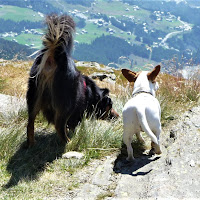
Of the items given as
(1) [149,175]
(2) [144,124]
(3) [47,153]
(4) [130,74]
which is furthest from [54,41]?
(1) [149,175]

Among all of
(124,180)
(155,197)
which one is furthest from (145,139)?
(155,197)

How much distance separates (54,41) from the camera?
3574mm

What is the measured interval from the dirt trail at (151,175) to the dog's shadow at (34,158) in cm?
62

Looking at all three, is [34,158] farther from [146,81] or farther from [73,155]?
[146,81]

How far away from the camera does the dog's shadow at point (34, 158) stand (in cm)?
359

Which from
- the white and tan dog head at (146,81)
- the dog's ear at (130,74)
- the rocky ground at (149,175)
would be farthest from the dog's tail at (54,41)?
the rocky ground at (149,175)

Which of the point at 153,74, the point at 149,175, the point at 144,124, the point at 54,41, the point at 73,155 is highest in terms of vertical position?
the point at 54,41

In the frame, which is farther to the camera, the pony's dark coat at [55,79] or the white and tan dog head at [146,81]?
the white and tan dog head at [146,81]

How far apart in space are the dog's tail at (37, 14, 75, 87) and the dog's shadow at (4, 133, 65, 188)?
1.20 metres

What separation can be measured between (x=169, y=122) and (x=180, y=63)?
2.17 meters

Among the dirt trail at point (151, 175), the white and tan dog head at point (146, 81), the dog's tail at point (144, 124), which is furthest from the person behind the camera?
the white and tan dog head at point (146, 81)

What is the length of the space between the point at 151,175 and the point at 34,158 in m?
1.82

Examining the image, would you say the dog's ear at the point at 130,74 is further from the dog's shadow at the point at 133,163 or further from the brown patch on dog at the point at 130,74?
the dog's shadow at the point at 133,163

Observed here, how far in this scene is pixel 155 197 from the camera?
8.96 ft
